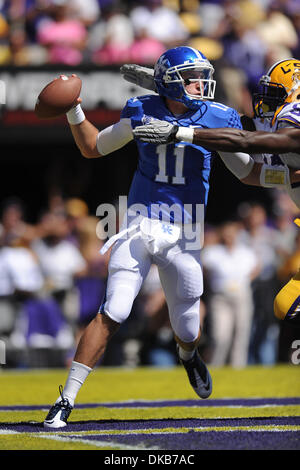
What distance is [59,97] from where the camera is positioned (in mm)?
4871

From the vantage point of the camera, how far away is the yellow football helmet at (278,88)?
16.1 feet

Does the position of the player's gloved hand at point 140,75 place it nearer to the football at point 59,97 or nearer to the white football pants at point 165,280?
the football at point 59,97

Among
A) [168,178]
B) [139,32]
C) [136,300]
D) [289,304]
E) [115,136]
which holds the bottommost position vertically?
[289,304]

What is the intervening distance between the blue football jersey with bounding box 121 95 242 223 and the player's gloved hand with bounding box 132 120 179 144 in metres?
0.37

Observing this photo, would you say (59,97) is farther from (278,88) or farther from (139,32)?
(139,32)

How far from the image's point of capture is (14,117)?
10.5 m

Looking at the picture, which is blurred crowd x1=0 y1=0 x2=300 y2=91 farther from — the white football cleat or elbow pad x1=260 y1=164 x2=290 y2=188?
the white football cleat

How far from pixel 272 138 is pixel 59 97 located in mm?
1219

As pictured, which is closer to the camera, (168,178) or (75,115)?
(168,178)

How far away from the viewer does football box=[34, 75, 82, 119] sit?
4.88m

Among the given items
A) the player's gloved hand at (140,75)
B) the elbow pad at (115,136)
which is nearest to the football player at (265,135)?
the player's gloved hand at (140,75)

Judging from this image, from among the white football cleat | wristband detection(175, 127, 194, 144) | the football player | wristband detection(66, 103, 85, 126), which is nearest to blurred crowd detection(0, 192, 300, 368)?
the football player

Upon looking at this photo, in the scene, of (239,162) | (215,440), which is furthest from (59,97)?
(215,440)

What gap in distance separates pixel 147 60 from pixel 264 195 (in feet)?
8.26
